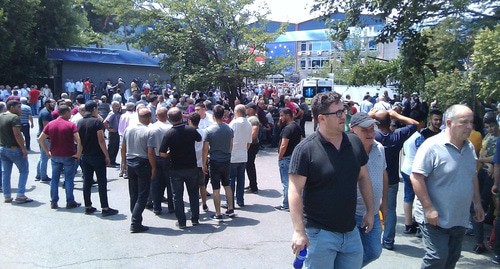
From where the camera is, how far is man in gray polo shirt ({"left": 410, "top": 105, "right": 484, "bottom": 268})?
4.35m

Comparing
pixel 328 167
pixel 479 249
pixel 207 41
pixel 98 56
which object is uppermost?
pixel 98 56

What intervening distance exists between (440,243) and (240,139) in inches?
200

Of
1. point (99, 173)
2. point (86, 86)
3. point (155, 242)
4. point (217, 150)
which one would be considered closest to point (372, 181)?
point (155, 242)

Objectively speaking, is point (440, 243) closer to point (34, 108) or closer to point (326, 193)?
point (326, 193)

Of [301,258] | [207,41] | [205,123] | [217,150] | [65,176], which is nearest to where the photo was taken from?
[301,258]

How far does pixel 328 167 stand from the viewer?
3717 millimetres

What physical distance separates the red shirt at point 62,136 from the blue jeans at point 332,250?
5.98m

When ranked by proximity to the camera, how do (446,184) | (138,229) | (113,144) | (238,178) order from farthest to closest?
(113,144)
(238,178)
(138,229)
(446,184)

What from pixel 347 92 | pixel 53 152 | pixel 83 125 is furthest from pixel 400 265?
pixel 347 92

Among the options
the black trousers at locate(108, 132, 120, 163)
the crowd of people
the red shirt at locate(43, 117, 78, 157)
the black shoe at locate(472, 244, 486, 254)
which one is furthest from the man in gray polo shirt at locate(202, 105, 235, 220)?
the black trousers at locate(108, 132, 120, 163)

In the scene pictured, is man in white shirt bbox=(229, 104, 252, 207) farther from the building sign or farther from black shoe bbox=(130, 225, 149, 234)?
the building sign

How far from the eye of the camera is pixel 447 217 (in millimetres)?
4352

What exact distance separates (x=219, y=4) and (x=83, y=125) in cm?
1070

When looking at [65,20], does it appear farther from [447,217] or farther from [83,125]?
[447,217]
